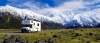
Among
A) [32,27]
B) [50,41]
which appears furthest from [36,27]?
[50,41]

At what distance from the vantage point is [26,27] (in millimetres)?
70875

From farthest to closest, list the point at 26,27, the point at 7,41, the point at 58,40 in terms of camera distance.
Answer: the point at 26,27, the point at 58,40, the point at 7,41

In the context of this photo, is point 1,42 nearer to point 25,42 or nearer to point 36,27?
point 25,42

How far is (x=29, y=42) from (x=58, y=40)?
24.1 ft

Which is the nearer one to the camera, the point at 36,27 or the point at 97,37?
the point at 97,37

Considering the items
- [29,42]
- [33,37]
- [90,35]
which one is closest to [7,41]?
[29,42]

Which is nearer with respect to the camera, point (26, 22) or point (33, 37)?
point (33, 37)

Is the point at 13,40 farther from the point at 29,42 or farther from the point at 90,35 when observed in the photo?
the point at 90,35

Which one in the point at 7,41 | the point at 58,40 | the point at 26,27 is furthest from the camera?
the point at 26,27

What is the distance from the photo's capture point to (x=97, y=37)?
5259 centimetres

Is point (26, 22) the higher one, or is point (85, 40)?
point (26, 22)

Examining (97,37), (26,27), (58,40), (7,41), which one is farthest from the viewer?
(26,27)

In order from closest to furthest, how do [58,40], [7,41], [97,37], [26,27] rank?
[7,41]
[58,40]
[97,37]
[26,27]

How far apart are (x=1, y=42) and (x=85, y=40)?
19.5 m
